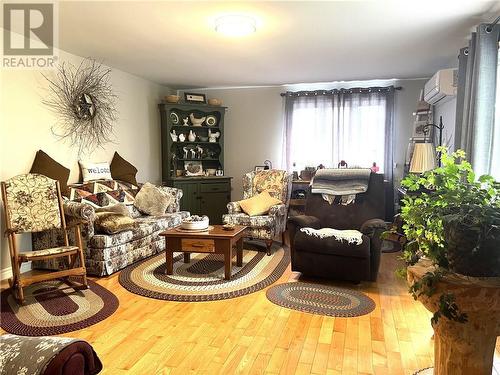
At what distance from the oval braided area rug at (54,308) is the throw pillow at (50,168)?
1083 millimetres

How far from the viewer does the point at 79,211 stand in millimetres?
3369

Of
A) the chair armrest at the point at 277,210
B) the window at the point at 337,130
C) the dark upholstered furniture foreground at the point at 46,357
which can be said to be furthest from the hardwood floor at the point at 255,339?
the window at the point at 337,130

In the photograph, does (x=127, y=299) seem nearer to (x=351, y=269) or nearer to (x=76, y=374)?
(x=351, y=269)

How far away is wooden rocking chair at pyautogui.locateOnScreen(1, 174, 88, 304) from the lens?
2957 millimetres

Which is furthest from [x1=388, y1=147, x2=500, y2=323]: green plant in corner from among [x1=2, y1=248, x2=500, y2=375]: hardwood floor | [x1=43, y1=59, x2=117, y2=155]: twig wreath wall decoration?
[x1=43, y1=59, x2=117, y2=155]: twig wreath wall decoration

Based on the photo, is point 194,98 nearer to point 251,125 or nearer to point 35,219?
point 251,125

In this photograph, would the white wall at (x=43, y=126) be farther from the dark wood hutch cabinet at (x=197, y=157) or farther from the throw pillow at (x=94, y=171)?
the dark wood hutch cabinet at (x=197, y=157)

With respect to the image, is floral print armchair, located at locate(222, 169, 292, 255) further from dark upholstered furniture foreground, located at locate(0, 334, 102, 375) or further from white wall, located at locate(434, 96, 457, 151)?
dark upholstered furniture foreground, located at locate(0, 334, 102, 375)

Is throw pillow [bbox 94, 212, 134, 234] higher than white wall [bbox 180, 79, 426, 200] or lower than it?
lower

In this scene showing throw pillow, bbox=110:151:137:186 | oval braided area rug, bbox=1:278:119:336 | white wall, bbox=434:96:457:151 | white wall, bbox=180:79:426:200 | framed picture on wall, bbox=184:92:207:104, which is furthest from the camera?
white wall, bbox=180:79:426:200

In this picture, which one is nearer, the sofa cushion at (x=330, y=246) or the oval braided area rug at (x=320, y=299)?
the oval braided area rug at (x=320, y=299)

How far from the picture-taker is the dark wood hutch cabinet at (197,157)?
580 centimetres

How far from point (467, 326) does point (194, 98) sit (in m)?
5.19

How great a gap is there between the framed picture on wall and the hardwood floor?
12.2ft
